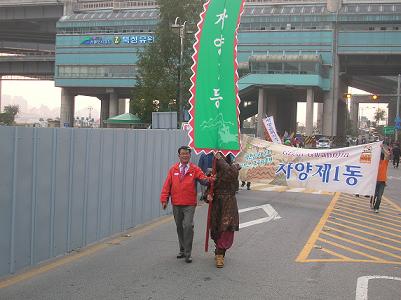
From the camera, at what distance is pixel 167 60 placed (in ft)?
73.9

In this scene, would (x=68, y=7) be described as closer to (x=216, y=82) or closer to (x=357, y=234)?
(x=357, y=234)

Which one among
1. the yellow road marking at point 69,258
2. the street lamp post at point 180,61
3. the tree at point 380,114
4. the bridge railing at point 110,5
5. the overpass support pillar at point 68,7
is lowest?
the yellow road marking at point 69,258

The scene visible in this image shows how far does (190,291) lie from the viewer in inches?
245

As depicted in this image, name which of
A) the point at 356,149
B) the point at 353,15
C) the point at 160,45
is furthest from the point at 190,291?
the point at 353,15

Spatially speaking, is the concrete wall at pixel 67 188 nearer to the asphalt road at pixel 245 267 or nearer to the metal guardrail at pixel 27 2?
the asphalt road at pixel 245 267

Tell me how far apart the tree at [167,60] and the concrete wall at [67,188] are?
10841mm

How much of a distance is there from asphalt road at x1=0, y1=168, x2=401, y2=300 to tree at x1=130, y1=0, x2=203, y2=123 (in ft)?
36.4

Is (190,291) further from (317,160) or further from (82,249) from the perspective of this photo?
(317,160)

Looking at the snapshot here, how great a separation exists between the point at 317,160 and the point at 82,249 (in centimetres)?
921

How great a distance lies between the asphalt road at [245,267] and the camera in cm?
621

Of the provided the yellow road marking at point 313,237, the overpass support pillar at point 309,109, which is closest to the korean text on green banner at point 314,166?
the yellow road marking at point 313,237

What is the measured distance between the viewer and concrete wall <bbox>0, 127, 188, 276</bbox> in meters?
6.58

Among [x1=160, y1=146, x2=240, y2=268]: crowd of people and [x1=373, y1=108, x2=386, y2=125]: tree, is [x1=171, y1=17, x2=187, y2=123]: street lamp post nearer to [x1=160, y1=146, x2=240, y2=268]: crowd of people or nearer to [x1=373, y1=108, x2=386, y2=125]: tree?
[x1=160, y1=146, x2=240, y2=268]: crowd of people

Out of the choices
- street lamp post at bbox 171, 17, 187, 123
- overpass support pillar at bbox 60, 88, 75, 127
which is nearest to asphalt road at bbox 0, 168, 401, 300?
street lamp post at bbox 171, 17, 187, 123
